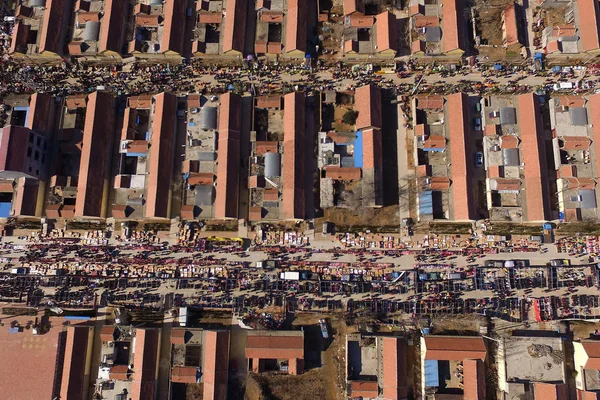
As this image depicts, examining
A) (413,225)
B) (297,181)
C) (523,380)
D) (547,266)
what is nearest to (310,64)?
(297,181)

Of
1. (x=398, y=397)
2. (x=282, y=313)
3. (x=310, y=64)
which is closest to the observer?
(x=398, y=397)

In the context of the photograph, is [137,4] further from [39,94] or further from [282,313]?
[282,313]

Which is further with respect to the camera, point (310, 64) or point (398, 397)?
point (310, 64)

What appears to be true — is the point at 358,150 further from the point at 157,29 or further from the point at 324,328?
the point at 157,29

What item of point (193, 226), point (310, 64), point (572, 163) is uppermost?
point (310, 64)

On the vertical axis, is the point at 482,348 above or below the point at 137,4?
below

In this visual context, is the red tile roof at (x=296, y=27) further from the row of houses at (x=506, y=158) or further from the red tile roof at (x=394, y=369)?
the red tile roof at (x=394, y=369)

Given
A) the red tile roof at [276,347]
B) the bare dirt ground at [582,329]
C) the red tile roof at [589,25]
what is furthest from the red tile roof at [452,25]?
the red tile roof at [276,347]
